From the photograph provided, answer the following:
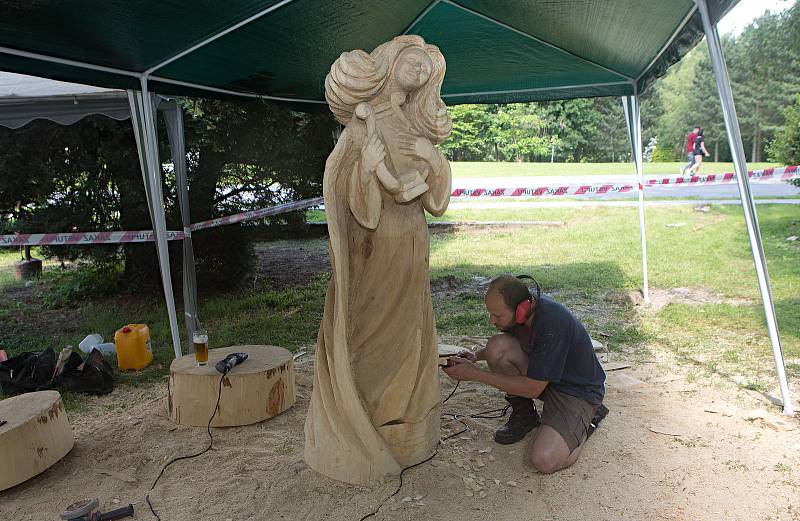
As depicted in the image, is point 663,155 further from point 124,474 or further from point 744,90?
point 124,474

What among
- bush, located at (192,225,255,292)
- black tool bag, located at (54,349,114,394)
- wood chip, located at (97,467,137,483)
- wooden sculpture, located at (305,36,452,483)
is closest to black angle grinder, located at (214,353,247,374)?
wood chip, located at (97,467,137,483)

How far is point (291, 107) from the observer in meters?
5.67

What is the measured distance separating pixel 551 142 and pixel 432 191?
64.4 ft

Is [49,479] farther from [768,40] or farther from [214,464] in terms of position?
[768,40]

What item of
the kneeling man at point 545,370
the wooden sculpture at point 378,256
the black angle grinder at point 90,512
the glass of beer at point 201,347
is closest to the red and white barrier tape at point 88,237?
the glass of beer at point 201,347

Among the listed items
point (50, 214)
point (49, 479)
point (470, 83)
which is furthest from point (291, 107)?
point (49, 479)

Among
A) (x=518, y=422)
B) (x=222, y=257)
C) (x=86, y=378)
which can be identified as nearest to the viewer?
(x=518, y=422)

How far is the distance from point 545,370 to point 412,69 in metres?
1.53

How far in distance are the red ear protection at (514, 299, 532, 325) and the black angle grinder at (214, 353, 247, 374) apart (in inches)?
66.8

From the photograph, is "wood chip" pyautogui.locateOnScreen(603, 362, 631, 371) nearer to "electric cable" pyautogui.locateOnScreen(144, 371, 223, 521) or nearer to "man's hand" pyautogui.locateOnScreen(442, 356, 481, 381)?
"man's hand" pyautogui.locateOnScreen(442, 356, 481, 381)

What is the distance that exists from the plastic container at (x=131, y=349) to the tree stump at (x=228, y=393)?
1265 mm

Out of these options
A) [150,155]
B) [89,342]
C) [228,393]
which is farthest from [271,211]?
[228,393]

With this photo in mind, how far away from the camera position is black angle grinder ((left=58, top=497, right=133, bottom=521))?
2.34 meters

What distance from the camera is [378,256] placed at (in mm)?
2549
